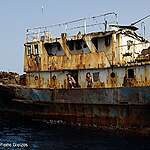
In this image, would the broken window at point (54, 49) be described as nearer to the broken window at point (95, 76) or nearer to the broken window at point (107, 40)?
the broken window at point (95, 76)

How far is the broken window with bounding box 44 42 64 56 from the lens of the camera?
71.6 feet

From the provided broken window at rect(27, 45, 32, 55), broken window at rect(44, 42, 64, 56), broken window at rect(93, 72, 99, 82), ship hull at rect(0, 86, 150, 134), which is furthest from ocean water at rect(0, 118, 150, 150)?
broken window at rect(27, 45, 32, 55)

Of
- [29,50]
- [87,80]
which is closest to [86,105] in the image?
[87,80]

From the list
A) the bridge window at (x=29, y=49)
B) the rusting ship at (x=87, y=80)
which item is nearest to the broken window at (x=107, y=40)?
the rusting ship at (x=87, y=80)

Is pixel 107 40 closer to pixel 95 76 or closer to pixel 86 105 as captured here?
pixel 95 76

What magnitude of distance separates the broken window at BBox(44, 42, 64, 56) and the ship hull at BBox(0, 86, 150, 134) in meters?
2.56

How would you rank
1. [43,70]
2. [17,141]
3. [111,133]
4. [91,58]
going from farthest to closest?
[43,70], [91,58], [111,133], [17,141]

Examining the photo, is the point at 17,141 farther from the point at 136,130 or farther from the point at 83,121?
the point at 136,130

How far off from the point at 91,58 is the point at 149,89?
13.3 feet

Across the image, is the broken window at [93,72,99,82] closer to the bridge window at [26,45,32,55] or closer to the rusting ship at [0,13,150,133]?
the rusting ship at [0,13,150,133]

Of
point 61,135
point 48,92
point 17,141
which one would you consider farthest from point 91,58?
point 17,141

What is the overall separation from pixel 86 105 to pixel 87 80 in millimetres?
1462

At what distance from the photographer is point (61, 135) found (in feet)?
60.0

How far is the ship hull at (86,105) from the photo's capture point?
17.9 metres
